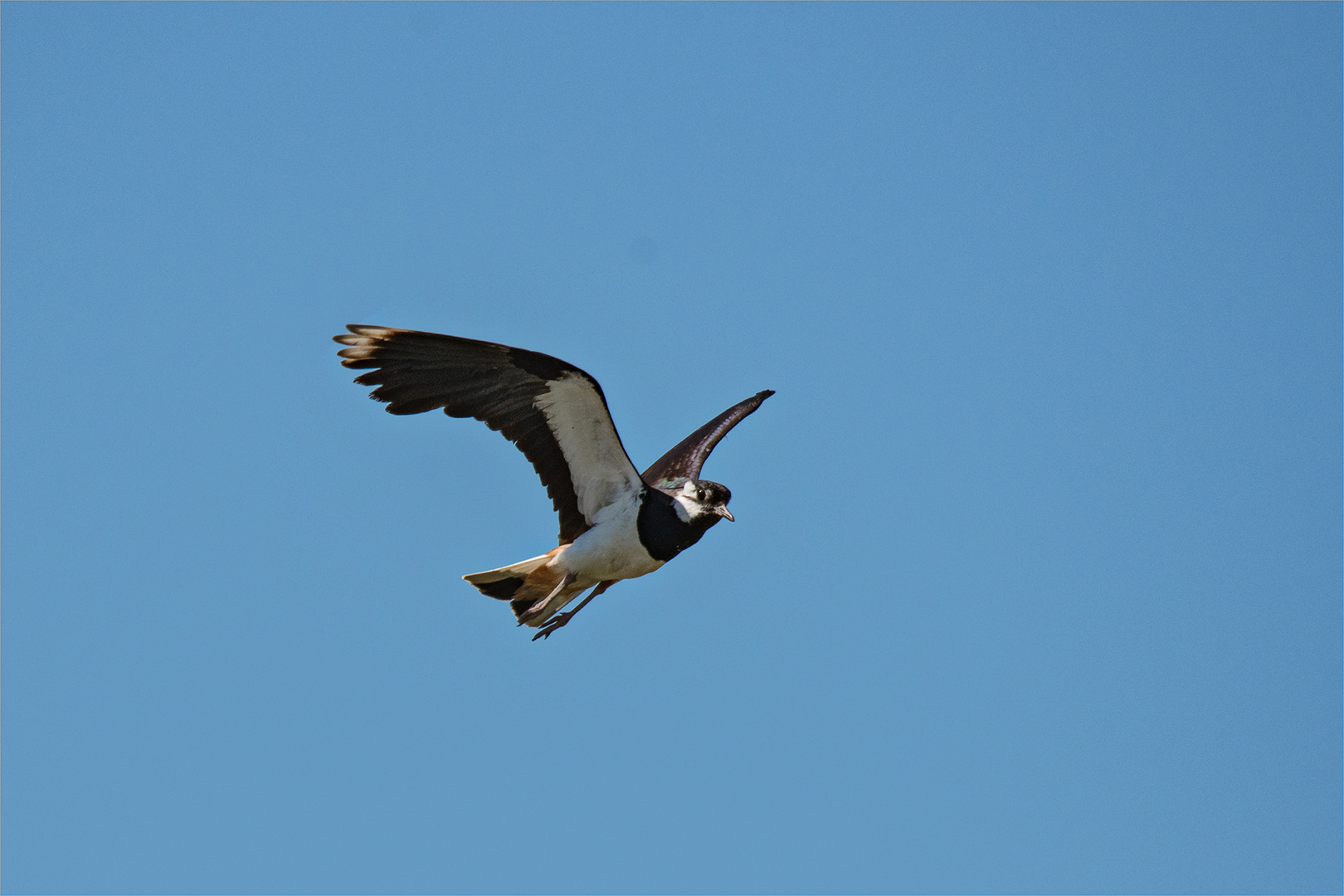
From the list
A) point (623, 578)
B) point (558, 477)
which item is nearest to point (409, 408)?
point (558, 477)

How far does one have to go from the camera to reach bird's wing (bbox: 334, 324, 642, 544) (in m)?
8.94

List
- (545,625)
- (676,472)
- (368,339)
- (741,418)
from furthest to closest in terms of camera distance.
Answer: (741,418)
(676,472)
(545,625)
(368,339)

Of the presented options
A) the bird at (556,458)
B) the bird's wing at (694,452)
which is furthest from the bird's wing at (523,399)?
the bird's wing at (694,452)

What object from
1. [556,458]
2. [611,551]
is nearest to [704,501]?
[611,551]

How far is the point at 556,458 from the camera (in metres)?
9.70

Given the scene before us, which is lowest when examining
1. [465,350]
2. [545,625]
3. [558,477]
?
[545,625]

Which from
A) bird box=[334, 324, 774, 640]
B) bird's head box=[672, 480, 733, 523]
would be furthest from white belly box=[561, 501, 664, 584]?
bird's head box=[672, 480, 733, 523]

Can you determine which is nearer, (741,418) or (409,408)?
(409,408)

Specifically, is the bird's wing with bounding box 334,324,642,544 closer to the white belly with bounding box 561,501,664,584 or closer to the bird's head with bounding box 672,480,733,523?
the white belly with bounding box 561,501,664,584

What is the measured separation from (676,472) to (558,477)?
3.87ft

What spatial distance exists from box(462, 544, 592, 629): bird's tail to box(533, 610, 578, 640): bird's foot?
7cm

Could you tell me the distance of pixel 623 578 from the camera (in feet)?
32.6

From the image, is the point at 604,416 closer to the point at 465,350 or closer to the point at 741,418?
the point at 465,350

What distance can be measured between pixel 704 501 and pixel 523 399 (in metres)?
1.37
